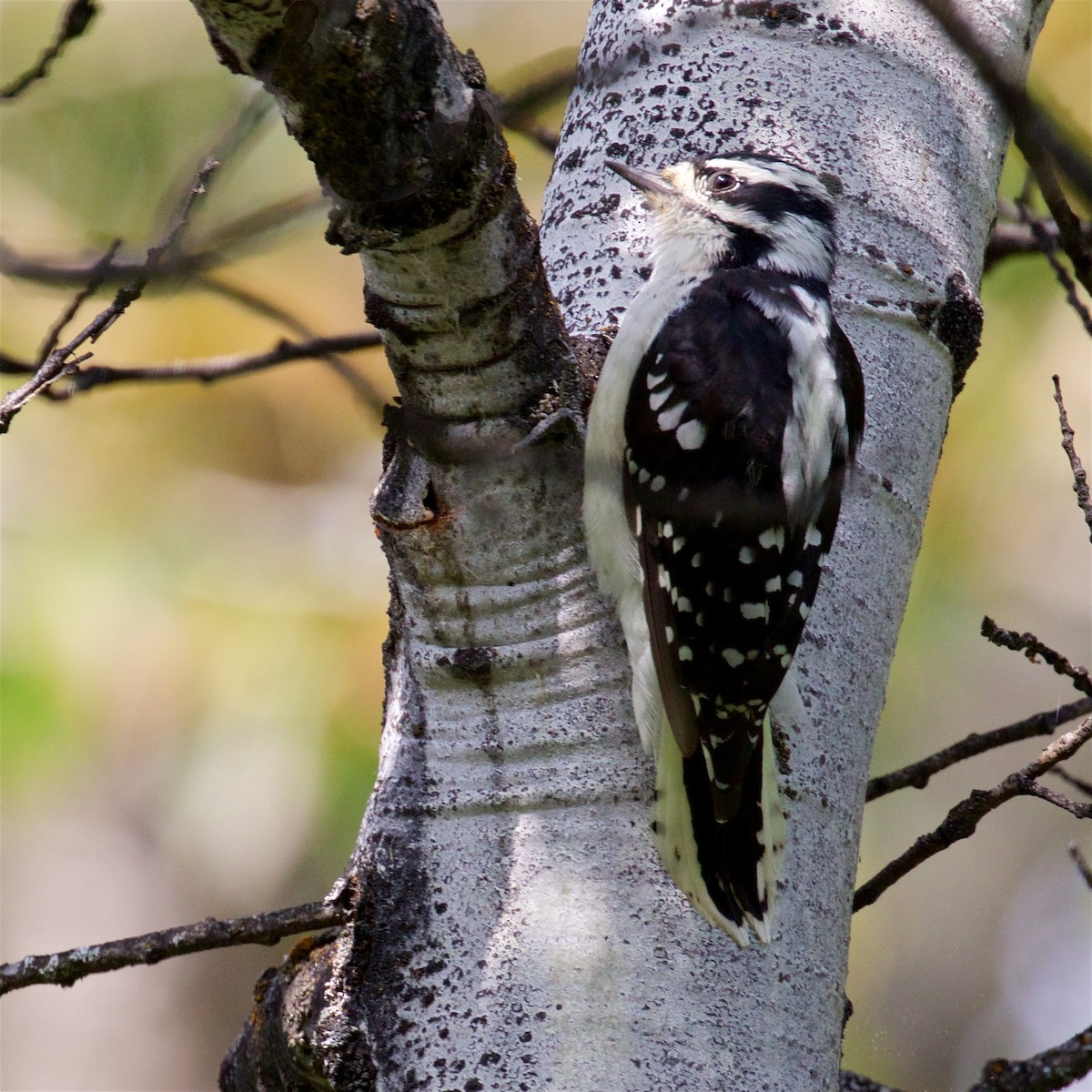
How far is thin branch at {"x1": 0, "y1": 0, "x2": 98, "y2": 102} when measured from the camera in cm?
176

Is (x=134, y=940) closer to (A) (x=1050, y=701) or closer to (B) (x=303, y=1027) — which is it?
(B) (x=303, y=1027)

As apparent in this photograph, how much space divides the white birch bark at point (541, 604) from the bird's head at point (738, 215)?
52 mm

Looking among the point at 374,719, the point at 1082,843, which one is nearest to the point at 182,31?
the point at 374,719

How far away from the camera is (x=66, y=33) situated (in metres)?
1.77

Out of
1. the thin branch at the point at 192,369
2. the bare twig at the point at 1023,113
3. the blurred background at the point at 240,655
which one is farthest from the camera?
the blurred background at the point at 240,655

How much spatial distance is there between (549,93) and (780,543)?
1071mm

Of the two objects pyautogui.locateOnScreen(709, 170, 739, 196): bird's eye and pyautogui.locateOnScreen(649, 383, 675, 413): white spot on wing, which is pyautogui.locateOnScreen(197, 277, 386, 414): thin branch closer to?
→ pyautogui.locateOnScreen(649, 383, 675, 413): white spot on wing

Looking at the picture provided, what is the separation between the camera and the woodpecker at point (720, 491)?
6.25 feet

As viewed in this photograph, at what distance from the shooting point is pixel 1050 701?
23.9 ft

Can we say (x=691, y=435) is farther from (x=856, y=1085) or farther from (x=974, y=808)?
(x=856, y=1085)

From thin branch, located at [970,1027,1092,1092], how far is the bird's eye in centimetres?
165

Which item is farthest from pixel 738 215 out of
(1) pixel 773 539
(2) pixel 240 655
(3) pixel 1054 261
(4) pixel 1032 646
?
(2) pixel 240 655

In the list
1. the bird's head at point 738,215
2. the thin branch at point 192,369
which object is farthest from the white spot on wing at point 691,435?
the thin branch at point 192,369

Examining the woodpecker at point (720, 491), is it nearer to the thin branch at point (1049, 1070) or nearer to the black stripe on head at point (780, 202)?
the black stripe on head at point (780, 202)
